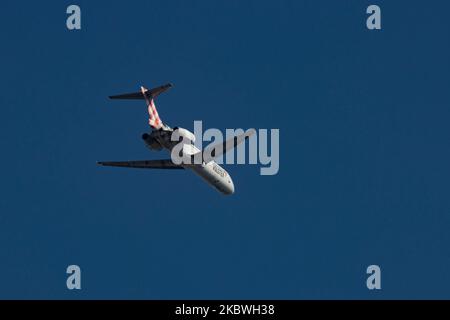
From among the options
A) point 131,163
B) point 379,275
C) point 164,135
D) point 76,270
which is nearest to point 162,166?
point 131,163

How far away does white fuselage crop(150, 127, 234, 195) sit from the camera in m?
75.9

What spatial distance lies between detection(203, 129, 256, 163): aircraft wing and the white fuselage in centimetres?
94

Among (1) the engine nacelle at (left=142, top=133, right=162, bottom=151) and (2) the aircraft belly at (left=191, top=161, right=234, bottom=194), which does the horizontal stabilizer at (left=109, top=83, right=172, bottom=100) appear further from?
(2) the aircraft belly at (left=191, top=161, right=234, bottom=194)

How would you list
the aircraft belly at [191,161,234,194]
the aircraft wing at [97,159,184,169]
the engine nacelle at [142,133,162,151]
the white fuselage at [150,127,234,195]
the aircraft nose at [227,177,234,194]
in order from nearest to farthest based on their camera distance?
1. the white fuselage at [150,127,234,195]
2. the engine nacelle at [142,133,162,151]
3. the aircraft belly at [191,161,234,194]
4. the aircraft wing at [97,159,184,169]
5. the aircraft nose at [227,177,234,194]

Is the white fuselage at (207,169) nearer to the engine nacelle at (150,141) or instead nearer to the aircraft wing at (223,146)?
the engine nacelle at (150,141)

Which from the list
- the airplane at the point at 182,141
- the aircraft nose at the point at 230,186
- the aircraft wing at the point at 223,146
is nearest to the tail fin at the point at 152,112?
the airplane at the point at 182,141

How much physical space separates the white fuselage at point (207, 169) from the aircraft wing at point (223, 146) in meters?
0.94

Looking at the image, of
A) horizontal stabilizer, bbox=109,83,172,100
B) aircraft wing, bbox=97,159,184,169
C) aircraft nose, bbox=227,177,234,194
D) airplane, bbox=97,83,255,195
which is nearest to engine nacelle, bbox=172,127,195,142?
airplane, bbox=97,83,255,195

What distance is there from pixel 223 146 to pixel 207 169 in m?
3.88

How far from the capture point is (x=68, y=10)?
7644cm

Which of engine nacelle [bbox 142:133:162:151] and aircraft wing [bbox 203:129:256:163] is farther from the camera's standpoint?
engine nacelle [bbox 142:133:162:151]

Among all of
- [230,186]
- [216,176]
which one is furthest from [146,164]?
[230,186]
